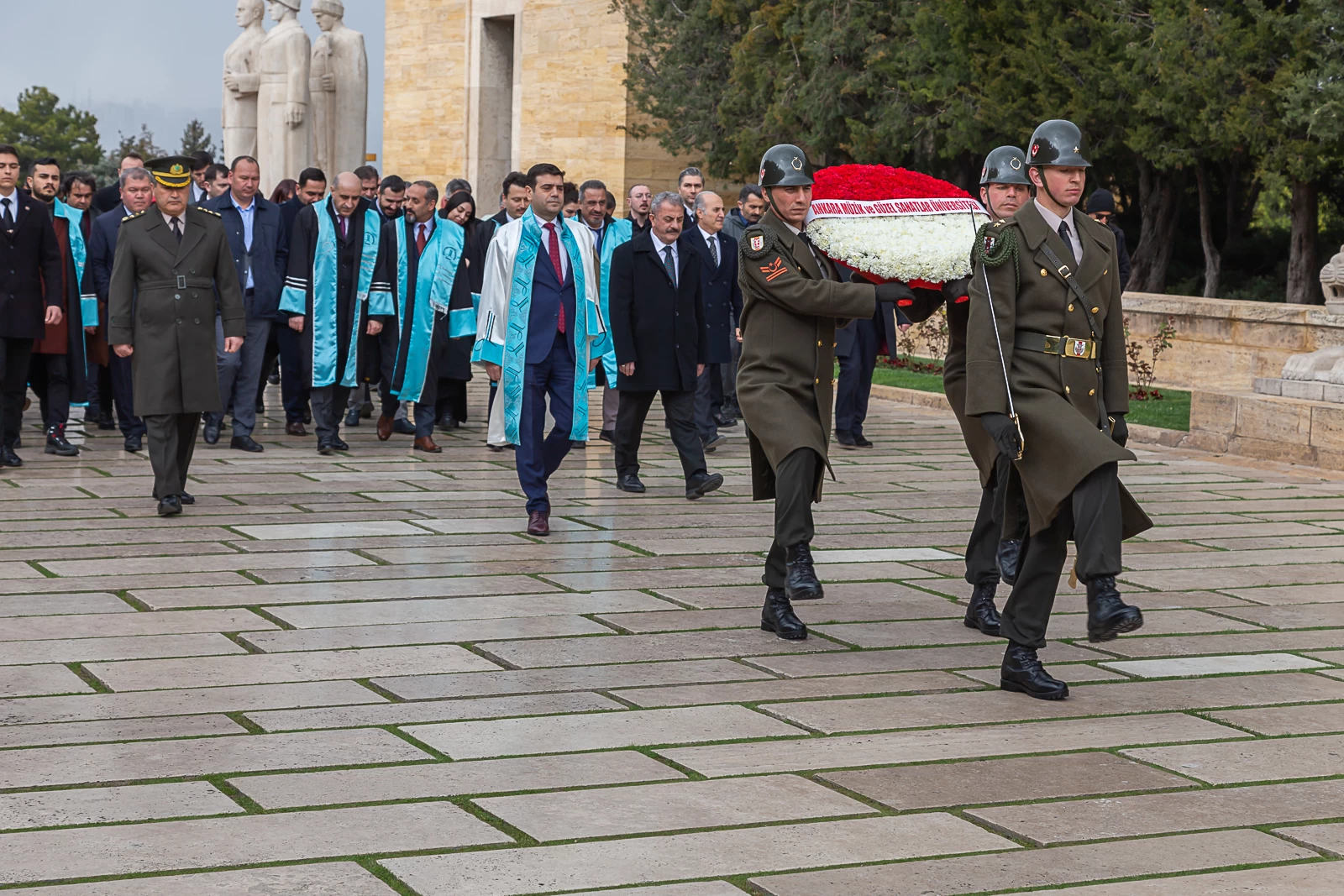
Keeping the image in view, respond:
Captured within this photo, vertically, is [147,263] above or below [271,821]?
above

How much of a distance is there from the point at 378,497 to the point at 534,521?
1.46 m

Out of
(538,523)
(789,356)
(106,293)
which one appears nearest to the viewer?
(789,356)

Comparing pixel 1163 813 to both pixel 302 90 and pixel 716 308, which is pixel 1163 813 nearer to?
pixel 716 308

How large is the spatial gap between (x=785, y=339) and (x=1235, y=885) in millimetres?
3081

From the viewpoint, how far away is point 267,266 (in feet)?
39.7

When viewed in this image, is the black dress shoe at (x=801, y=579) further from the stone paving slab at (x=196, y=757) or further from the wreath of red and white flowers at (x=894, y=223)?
the stone paving slab at (x=196, y=757)

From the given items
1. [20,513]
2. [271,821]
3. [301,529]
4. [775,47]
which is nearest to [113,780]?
[271,821]

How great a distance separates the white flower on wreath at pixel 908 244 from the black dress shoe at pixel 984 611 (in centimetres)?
124

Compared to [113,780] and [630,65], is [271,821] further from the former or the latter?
[630,65]

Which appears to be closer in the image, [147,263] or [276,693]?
[276,693]

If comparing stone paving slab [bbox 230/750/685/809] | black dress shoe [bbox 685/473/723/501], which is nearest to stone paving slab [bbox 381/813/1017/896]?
stone paving slab [bbox 230/750/685/809]

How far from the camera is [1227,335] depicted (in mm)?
16375

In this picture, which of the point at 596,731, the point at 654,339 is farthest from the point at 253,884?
the point at 654,339

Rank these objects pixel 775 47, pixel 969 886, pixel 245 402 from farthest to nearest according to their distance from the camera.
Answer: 1. pixel 775 47
2. pixel 245 402
3. pixel 969 886
